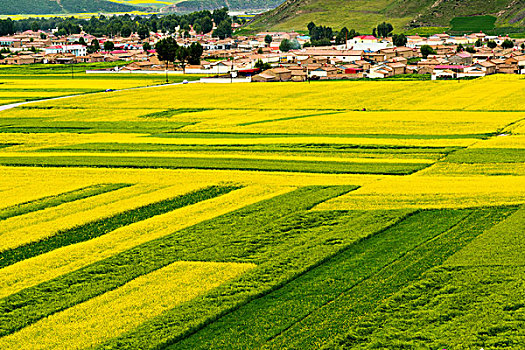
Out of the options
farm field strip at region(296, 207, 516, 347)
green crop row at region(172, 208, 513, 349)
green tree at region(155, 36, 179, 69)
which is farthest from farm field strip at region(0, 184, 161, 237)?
green tree at region(155, 36, 179, 69)

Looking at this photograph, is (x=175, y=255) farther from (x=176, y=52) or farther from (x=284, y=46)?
(x=284, y=46)

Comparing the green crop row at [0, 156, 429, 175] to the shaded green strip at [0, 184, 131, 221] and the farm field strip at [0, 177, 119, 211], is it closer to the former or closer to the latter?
the farm field strip at [0, 177, 119, 211]

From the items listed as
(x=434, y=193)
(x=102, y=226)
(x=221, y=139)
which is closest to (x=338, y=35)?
(x=221, y=139)

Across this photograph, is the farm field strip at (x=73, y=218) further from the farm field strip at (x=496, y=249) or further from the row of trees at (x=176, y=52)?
the row of trees at (x=176, y=52)

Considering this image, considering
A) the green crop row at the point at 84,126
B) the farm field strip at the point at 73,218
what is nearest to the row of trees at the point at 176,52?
the green crop row at the point at 84,126

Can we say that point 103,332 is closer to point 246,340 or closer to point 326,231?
point 246,340

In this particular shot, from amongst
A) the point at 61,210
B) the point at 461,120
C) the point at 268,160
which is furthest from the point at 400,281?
the point at 461,120

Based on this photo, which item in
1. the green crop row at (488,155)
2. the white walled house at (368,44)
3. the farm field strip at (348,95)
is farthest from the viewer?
the white walled house at (368,44)
